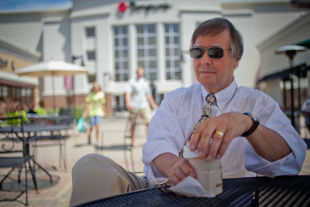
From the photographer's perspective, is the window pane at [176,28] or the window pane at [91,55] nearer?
the window pane at [176,28]

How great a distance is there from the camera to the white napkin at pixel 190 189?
887mm

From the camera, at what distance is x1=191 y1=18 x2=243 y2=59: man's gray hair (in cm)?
147

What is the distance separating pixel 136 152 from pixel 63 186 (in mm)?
2390

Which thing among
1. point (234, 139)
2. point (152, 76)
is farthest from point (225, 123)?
point (152, 76)

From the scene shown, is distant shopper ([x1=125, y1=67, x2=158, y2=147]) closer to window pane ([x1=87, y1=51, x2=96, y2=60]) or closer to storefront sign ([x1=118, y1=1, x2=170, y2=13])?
storefront sign ([x1=118, y1=1, x2=170, y2=13])

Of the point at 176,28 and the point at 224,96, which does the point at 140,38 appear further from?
the point at 224,96

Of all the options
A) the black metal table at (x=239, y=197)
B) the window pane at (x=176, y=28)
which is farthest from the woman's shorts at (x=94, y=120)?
the window pane at (x=176, y=28)

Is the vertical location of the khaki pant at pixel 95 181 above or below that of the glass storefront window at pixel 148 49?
below

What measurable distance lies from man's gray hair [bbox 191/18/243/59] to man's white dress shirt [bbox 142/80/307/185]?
0.73ft

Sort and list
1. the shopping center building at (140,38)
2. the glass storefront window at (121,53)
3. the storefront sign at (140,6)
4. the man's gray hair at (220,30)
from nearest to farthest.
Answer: the man's gray hair at (220,30), the storefront sign at (140,6), the shopping center building at (140,38), the glass storefront window at (121,53)

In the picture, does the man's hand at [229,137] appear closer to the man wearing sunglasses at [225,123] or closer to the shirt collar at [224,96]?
the man wearing sunglasses at [225,123]

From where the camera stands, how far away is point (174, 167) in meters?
1.08

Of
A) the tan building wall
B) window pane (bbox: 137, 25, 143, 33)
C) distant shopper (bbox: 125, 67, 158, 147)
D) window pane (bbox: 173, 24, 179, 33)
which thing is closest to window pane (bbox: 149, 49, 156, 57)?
window pane (bbox: 137, 25, 143, 33)

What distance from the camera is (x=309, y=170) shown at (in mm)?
2189
